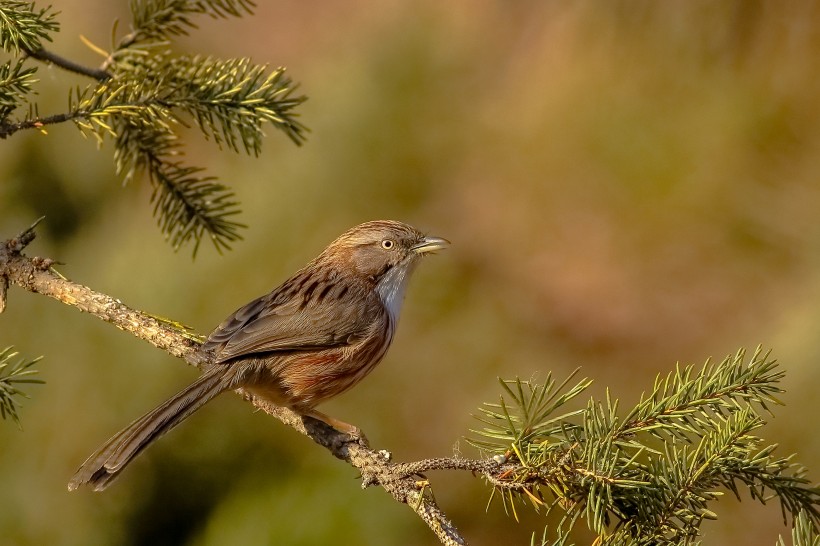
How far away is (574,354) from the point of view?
6770 millimetres

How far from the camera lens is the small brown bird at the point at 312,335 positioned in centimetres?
349

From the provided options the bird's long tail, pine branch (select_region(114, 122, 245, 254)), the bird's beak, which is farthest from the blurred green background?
pine branch (select_region(114, 122, 245, 254))

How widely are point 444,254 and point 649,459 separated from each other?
437 centimetres

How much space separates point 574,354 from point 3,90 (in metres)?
4.58

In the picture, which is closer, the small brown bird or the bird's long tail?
the bird's long tail

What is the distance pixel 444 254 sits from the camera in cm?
679

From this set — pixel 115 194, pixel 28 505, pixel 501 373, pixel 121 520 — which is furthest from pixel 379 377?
pixel 115 194

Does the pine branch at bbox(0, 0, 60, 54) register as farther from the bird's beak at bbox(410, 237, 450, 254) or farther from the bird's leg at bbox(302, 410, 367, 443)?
the bird's beak at bbox(410, 237, 450, 254)

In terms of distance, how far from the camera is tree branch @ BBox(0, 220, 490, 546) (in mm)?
2738

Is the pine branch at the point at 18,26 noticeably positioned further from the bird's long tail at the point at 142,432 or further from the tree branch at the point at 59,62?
the bird's long tail at the point at 142,432

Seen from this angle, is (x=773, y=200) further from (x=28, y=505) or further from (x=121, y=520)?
(x=28, y=505)

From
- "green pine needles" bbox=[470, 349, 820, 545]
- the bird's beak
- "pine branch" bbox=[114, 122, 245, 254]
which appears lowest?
"green pine needles" bbox=[470, 349, 820, 545]

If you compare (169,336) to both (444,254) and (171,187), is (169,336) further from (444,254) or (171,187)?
(444,254)

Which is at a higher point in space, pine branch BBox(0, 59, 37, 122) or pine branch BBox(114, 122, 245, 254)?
pine branch BBox(114, 122, 245, 254)
